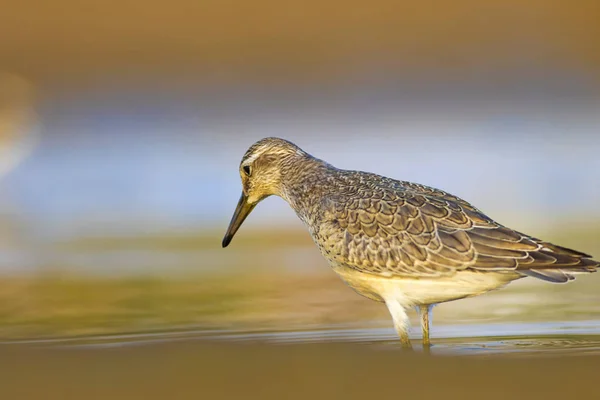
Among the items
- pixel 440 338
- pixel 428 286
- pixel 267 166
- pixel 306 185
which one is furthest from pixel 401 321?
pixel 267 166

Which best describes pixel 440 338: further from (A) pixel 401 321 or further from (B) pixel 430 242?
(B) pixel 430 242

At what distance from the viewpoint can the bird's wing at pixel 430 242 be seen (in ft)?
25.1

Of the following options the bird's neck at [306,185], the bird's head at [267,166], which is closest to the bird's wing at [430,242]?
the bird's neck at [306,185]

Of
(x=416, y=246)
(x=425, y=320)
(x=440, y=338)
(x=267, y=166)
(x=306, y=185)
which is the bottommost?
(x=440, y=338)

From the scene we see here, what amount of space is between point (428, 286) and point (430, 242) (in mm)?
304

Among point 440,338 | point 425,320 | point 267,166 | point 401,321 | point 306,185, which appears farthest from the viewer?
point 267,166

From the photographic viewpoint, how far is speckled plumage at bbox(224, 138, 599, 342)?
7715mm

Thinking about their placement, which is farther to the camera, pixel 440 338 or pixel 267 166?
pixel 267 166

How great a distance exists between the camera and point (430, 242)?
800cm

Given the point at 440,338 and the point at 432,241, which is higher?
the point at 432,241

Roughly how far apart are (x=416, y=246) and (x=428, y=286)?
29 centimetres

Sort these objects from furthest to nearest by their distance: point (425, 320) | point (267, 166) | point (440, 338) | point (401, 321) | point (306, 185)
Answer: point (267, 166)
point (306, 185)
point (440, 338)
point (425, 320)
point (401, 321)

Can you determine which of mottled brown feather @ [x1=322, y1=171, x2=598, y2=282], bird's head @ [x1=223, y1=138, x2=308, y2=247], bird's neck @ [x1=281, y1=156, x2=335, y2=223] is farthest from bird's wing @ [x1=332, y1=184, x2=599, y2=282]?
bird's head @ [x1=223, y1=138, x2=308, y2=247]

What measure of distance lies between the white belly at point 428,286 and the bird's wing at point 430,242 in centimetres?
6
